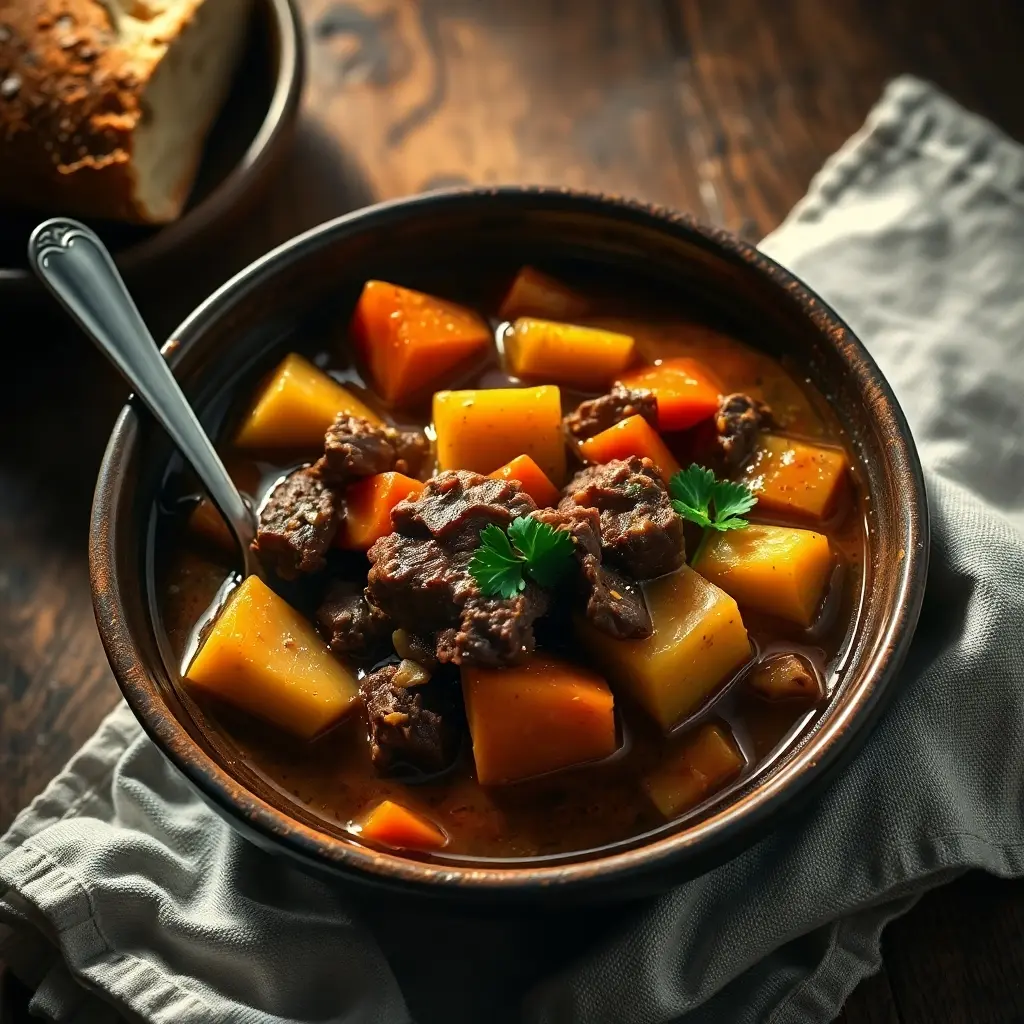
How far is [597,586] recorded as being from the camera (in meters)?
2.31

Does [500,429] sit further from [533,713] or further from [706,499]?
[533,713]

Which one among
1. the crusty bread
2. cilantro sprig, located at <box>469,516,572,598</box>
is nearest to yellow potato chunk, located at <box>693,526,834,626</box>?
cilantro sprig, located at <box>469,516,572,598</box>

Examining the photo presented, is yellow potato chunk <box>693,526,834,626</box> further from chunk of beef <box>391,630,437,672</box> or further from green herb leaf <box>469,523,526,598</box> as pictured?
chunk of beef <box>391,630,437,672</box>

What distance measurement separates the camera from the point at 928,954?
102 inches

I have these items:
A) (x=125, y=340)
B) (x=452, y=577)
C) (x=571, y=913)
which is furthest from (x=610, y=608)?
(x=125, y=340)

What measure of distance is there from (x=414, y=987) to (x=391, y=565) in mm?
896

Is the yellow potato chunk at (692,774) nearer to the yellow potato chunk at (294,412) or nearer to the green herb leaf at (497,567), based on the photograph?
the green herb leaf at (497,567)

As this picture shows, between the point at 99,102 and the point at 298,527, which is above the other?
the point at 99,102

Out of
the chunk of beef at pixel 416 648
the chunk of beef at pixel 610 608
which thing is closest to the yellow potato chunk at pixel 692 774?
the chunk of beef at pixel 610 608

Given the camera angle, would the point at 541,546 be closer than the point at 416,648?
Yes

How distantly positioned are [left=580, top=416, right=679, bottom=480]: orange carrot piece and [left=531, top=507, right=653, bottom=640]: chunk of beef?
0.95ft

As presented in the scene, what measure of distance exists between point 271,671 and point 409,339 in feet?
2.85

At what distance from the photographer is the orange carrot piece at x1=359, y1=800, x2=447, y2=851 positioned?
235 cm

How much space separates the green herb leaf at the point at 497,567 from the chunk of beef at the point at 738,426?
0.63 m
